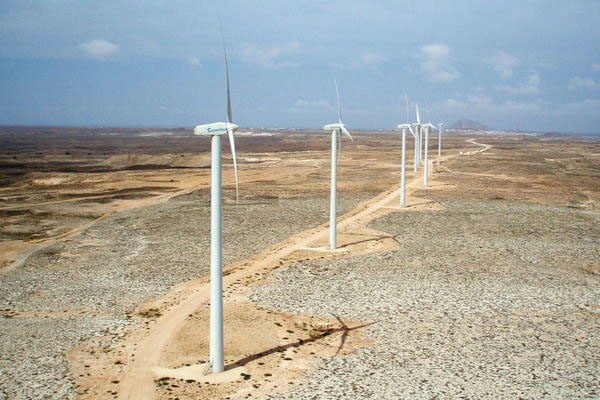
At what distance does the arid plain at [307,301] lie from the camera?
18312 mm

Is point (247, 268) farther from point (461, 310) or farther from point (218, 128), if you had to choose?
point (218, 128)

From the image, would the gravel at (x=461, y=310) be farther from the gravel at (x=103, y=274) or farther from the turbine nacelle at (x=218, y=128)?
the turbine nacelle at (x=218, y=128)

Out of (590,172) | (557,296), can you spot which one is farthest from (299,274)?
(590,172)

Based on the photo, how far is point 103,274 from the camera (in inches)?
1258

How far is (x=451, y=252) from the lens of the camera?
121ft

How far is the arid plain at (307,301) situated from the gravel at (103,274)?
142 mm

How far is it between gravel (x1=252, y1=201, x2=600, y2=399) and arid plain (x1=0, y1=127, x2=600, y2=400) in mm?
89

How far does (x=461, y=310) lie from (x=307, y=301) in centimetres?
720

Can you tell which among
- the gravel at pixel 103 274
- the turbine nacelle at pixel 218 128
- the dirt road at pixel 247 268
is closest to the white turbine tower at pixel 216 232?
the turbine nacelle at pixel 218 128

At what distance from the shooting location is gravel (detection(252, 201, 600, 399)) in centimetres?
1812

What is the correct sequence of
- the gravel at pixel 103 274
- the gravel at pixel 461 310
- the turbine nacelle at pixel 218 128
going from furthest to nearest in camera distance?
the gravel at pixel 103 274 → the gravel at pixel 461 310 → the turbine nacelle at pixel 218 128

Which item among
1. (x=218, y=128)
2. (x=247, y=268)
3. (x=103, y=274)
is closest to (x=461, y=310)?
(x=247, y=268)

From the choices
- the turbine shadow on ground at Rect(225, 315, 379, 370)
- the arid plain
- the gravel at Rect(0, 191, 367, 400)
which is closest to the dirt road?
the arid plain

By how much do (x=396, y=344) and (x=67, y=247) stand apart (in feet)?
89.2
